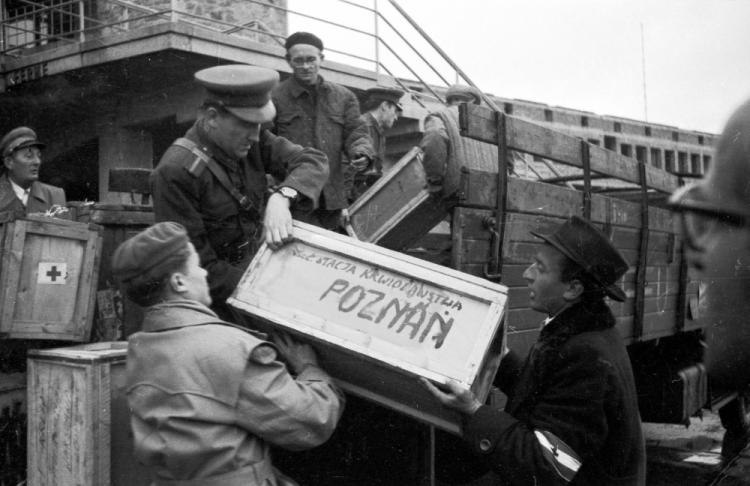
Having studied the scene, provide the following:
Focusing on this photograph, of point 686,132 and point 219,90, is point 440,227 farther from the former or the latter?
point 686,132

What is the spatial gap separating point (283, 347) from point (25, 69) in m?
9.60

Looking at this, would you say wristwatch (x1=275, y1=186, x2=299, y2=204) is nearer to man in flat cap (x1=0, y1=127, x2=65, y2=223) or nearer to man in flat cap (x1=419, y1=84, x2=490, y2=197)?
man in flat cap (x1=419, y1=84, x2=490, y2=197)

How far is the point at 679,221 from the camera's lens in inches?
48.2

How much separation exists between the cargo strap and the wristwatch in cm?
16

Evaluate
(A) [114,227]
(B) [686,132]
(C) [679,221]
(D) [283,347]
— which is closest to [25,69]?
(A) [114,227]

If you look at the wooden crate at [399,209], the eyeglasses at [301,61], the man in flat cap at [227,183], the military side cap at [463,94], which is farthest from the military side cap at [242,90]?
the military side cap at [463,94]

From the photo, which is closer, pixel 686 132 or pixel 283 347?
pixel 283 347

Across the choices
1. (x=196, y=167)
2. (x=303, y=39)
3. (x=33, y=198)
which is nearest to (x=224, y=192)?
(x=196, y=167)

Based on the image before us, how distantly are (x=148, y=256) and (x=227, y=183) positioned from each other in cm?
79

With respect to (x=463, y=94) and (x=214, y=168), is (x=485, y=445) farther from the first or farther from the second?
(x=463, y=94)

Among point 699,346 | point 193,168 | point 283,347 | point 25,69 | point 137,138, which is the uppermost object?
point 25,69

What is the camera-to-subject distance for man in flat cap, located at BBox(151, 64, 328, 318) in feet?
10.0

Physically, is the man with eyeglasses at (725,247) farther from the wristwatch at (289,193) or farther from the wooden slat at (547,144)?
the wooden slat at (547,144)

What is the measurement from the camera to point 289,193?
10.5 feet
